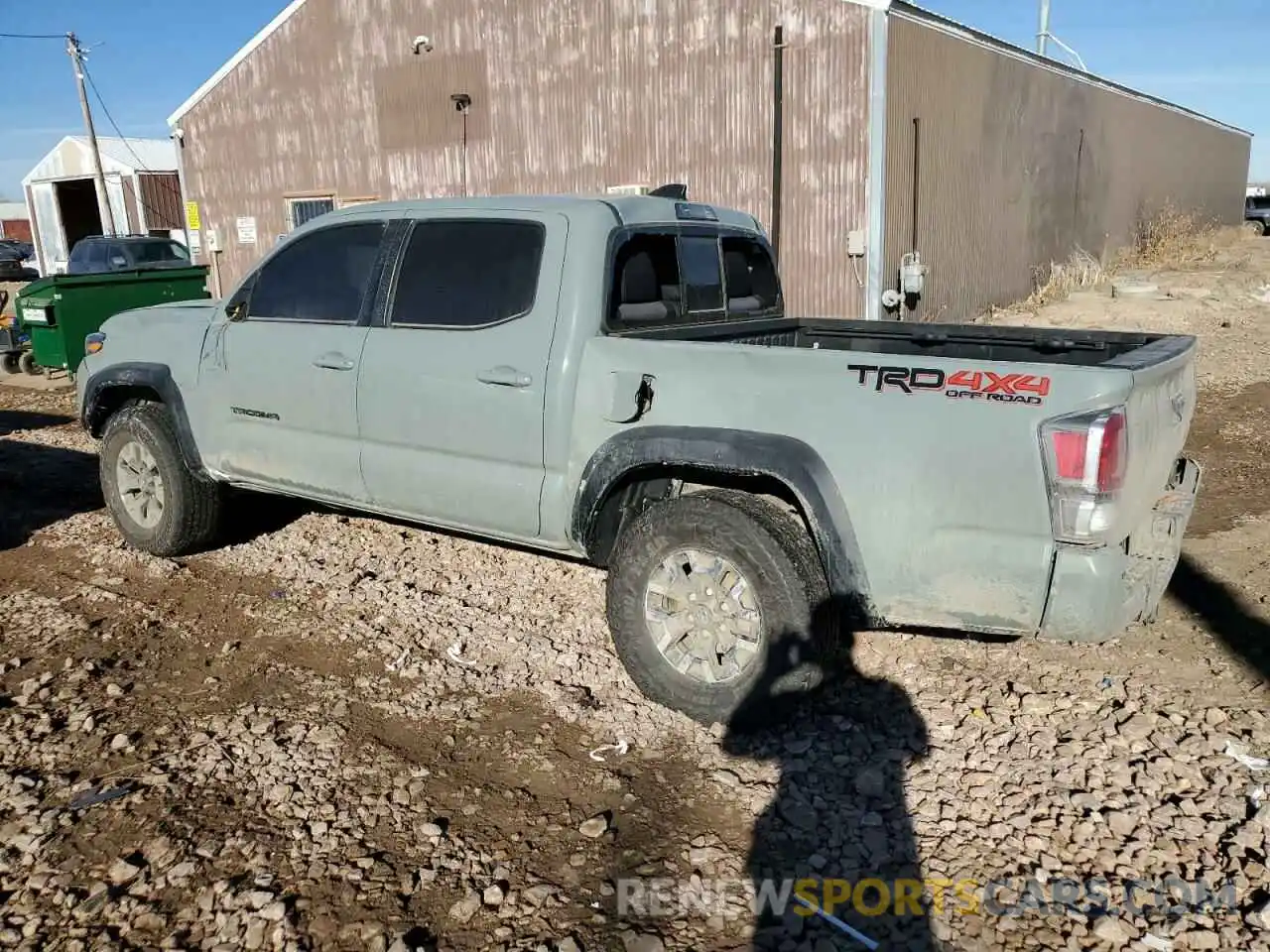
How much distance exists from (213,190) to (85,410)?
1601cm

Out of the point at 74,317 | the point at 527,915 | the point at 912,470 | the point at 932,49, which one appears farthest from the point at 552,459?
the point at 932,49

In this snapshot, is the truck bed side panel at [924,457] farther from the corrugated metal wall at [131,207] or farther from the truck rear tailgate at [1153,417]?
the corrugated metal wall at [131,207]

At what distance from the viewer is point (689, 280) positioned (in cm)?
470

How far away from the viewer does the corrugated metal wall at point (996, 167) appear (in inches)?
494

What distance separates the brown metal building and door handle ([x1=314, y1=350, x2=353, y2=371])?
29.3 ft

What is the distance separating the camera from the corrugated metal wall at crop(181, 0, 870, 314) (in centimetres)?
1238

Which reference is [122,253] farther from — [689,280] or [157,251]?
[689,280]

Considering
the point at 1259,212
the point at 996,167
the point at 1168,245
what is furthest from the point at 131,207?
the point at 1259,212

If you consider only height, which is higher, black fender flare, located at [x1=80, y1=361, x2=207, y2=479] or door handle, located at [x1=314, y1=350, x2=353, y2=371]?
door handle, located at [x1=314, y1=350, x2=353, y2=371]

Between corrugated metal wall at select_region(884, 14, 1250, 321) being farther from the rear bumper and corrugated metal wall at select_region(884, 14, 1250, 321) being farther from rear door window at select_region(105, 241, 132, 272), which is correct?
rear door window at select_region(105, 241, 132, 272)

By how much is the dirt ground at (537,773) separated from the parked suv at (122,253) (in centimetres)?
1470

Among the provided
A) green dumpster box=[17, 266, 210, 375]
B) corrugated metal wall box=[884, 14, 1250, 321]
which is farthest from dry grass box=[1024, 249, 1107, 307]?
green dumpster box=[17, 266, 210, 375]

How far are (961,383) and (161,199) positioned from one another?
3759 cm

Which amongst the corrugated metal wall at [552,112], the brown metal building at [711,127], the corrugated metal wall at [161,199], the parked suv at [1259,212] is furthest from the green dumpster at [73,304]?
the parked suv at [1259,212]
